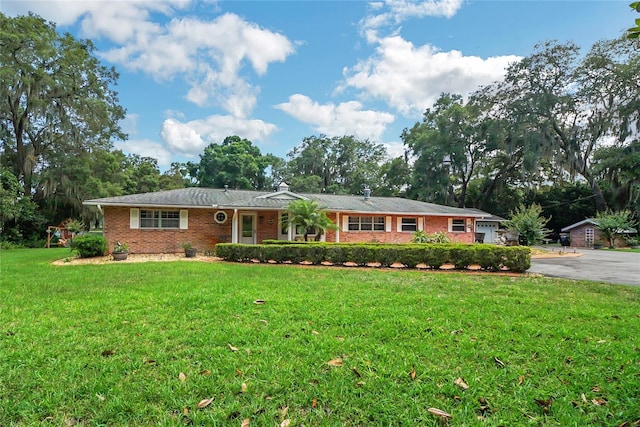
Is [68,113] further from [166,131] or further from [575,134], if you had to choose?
[575,134]

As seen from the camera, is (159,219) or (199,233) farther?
(199,233)

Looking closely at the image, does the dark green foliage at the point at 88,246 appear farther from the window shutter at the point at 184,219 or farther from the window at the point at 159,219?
the window shutter at the point at 184,219

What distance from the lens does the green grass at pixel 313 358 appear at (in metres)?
2.35

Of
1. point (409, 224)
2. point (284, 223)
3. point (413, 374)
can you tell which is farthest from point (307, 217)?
point (413, 374)

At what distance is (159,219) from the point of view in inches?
569

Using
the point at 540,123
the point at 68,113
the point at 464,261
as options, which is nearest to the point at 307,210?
the point at 464,261

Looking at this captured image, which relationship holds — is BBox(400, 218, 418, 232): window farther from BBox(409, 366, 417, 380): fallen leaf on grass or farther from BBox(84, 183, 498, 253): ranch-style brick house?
BBox(409, 366, 417, 380): fallen leaf on grass

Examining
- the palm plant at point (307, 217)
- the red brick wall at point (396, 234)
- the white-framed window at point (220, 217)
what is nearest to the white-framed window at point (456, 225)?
the red brick wall at point (396, 234)

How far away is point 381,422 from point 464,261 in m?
8.64

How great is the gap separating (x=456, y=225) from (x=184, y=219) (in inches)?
568

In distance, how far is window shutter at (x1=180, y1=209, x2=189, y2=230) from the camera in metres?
14.7

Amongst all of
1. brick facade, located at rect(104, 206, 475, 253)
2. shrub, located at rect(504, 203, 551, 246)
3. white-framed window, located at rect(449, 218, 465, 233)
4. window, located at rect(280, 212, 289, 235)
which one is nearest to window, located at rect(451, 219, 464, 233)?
white-framed window, located at rect(449, 218, 465, 233)

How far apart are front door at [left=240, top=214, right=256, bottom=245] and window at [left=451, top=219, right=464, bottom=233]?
36.5ft

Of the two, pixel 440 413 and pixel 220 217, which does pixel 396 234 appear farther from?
pixel 440 413
